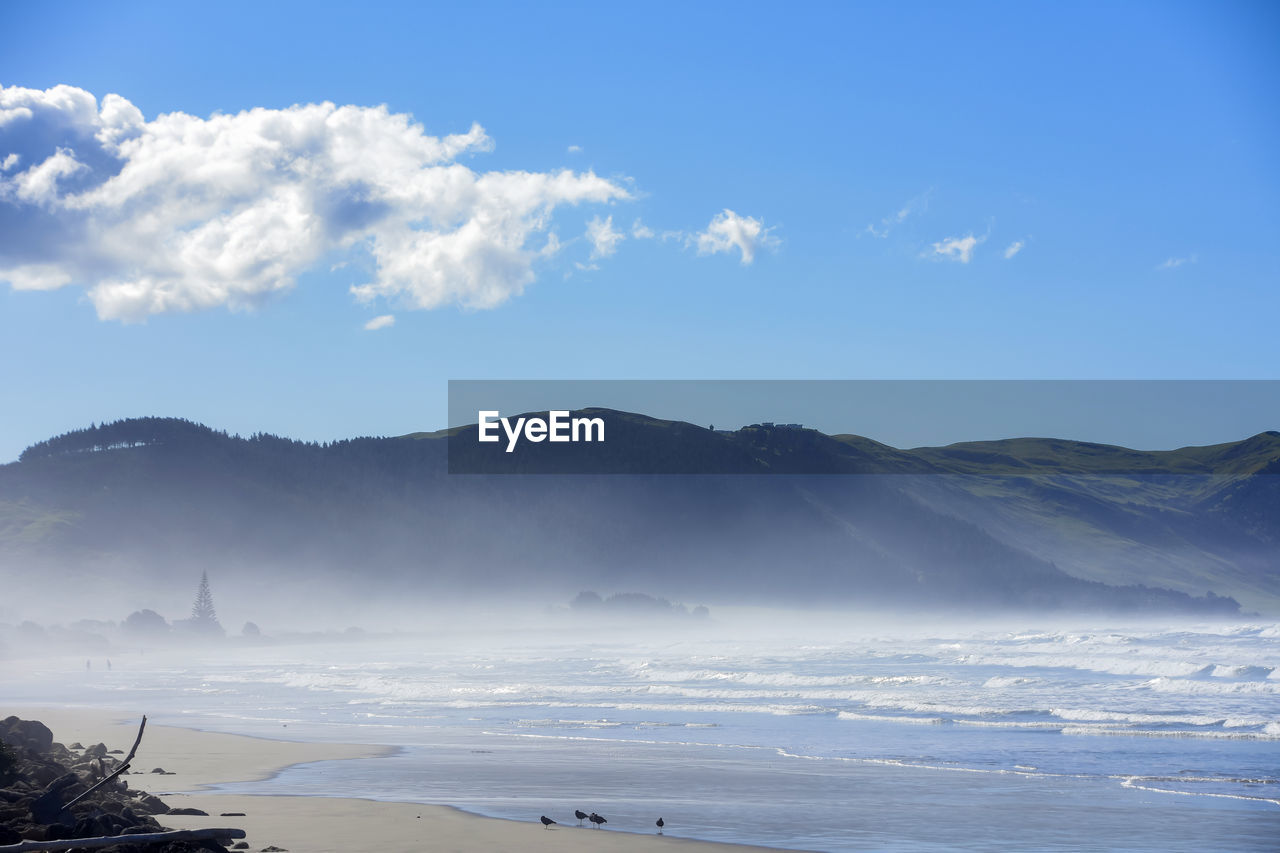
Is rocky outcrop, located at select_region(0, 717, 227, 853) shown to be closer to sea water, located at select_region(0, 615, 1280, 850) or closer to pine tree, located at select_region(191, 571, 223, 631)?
sea water, located at select_region(0, 615, 1280, 850)

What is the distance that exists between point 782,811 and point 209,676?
3455cm

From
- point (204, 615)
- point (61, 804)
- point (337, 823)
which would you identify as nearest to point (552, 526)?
point (204, 615)

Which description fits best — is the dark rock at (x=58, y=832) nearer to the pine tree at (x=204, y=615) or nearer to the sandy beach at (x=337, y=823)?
the sandy beach at (x=337, y=823)

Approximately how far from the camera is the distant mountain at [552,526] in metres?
164

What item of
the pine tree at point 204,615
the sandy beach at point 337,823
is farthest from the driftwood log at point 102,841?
the pine tree at point 204,615

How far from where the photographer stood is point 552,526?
182625mm

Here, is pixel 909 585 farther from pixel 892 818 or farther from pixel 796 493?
pixel 892 818

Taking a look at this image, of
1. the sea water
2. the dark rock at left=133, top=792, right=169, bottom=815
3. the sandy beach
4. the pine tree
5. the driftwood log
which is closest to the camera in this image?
the driftwood log

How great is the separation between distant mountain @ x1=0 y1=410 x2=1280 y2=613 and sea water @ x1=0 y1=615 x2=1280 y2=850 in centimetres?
12819

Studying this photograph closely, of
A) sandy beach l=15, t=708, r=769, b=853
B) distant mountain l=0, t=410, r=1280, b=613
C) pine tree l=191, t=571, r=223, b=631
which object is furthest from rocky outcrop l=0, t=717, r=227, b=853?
distant mountain l=0, t=410, r=1280, b=613

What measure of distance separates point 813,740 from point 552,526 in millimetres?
163373

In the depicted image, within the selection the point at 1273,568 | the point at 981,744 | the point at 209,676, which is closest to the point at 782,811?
the point at 981,744

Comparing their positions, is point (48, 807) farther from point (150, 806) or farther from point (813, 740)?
point (813, 740)

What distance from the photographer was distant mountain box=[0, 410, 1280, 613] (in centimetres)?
16412
